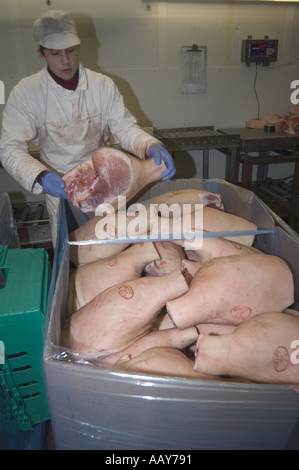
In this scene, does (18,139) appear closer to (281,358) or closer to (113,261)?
(113,261)

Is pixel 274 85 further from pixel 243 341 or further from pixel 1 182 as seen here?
pixel 243 341

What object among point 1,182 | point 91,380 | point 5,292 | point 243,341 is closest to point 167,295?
point 243,341

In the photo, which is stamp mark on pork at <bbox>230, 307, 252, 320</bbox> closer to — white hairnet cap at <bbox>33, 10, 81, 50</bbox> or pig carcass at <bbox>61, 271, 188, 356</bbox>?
pig carcass at <bbox>61, 271, 188, 356</bbox>

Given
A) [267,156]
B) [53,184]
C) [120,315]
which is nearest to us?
[120,315]

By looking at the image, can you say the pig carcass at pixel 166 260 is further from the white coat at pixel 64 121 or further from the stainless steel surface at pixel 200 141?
the stainless steel surface at pixel 200 141

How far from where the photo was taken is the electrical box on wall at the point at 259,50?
9.82 feet

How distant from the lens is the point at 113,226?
108 cm

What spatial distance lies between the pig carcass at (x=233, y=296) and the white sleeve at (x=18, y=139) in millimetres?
841

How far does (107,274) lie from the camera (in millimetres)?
942

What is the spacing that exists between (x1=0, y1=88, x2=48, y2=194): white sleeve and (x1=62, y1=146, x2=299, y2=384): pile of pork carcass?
1.89 ft

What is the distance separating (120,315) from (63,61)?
125 centimetres

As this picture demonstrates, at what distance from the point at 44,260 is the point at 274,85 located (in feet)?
10.3

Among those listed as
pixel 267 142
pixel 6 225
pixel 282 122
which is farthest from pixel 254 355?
pixel 282 122


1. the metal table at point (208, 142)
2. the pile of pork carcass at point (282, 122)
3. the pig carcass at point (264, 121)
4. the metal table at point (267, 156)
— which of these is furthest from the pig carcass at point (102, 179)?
the pig carcass at point (264, 121)
